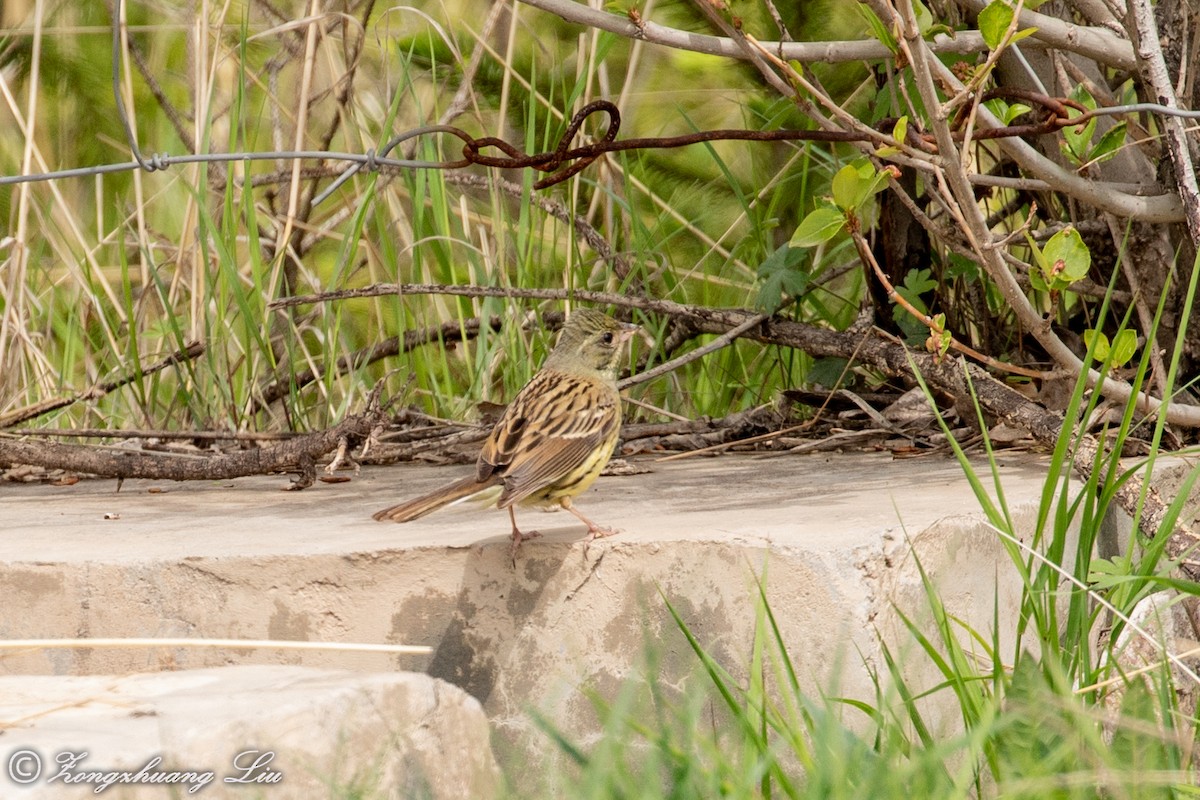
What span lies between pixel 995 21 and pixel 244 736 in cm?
192

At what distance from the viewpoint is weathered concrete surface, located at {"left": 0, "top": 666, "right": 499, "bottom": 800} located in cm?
187

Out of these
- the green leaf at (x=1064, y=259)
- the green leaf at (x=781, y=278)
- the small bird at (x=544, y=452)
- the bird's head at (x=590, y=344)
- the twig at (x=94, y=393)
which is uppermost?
the green leaf at (x=1064, y=259)

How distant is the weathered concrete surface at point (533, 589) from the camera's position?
264 centimetres

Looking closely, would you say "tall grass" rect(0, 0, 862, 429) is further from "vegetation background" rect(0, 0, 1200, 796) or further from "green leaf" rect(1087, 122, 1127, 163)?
"green leaf" rect(1087, 122, 1127, 163)

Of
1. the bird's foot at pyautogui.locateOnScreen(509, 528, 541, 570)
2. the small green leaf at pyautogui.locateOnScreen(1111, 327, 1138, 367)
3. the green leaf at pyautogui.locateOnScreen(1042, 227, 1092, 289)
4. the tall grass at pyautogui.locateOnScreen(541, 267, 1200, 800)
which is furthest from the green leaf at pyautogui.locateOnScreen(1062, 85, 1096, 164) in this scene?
the bird's foot at pyautogui.locateOnScreen(509, 528, 541, 570)

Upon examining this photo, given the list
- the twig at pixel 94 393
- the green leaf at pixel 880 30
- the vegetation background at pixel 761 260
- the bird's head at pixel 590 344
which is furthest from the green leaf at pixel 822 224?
the twig at pixel 94 393

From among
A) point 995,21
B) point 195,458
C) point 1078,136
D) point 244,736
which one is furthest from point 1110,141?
point 195,458

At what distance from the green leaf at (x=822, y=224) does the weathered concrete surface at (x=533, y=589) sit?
600 millimetres

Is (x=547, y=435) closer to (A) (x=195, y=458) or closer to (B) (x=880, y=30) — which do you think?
(B) (x=880, y=30)

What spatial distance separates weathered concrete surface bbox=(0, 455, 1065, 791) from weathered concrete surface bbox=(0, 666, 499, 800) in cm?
34

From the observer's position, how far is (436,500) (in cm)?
298

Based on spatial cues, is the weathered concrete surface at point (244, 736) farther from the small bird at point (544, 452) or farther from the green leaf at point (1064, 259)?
the green leaf at point (1064, 259)

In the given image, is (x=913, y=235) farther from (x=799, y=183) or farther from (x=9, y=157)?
(x=9, y=157)

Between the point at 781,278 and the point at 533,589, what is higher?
the point at 781,278
